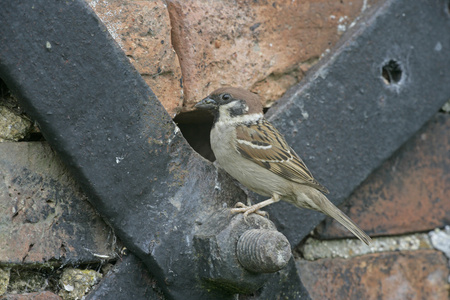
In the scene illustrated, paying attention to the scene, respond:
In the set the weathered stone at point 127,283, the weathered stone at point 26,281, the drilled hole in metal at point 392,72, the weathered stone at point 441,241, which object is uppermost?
the drilled hole in metal at point 392,72

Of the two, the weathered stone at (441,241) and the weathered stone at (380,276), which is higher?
the weathered stone at (441,241)

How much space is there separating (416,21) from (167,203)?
1.15 metres

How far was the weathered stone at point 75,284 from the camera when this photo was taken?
1478 millimetres

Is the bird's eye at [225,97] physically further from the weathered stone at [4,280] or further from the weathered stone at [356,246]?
the weathered stone at [4,280]

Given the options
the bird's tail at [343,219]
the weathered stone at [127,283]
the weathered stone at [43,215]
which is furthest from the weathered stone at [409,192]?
the weathered stone at [43,215]

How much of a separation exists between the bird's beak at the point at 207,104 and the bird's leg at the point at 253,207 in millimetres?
338

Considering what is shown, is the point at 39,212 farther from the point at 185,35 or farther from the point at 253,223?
the point at 185,35

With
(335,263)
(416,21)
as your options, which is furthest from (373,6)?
(335,263)

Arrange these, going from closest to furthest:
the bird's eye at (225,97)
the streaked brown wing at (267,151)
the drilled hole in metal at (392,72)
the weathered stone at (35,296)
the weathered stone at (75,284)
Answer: the weathered stone at (35,296) → the weathered stone at (75,284) → the bird's eye at (225,97) → the drilled hole in metal at (392,72) → the streaked brown wing at (267,151)

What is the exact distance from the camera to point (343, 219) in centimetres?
196

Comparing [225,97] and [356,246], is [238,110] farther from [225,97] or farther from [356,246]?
[356,246]

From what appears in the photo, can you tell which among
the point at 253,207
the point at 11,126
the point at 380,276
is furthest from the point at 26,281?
the point at 380,276

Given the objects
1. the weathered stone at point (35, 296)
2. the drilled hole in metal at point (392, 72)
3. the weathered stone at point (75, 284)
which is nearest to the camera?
the weathered stone at point (35, 296)

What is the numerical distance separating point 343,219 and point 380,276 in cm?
28
